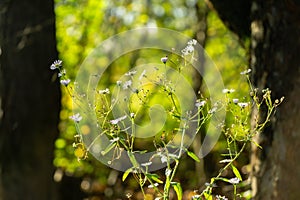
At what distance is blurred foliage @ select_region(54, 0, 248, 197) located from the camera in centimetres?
611

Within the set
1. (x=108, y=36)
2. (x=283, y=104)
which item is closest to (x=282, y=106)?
(x=283, y=104)

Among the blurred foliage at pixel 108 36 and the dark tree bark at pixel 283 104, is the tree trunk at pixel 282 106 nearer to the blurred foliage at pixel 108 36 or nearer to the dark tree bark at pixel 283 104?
the dark tree bark at pixel 283 104

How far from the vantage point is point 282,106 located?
327 cm

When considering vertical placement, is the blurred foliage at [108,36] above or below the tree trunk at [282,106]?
above

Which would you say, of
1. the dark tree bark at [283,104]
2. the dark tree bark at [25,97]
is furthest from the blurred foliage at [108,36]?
the dark tree bark at [283,104]

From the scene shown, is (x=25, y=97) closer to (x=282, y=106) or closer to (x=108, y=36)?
(x=282, y=106)

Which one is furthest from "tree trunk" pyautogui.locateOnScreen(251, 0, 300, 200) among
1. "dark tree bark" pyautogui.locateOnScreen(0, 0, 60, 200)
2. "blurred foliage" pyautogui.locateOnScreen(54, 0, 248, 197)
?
"blurred foliage" pyautogui.locateOnScreen(54, 0, 248, 197)

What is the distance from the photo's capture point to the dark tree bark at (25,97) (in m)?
3.79

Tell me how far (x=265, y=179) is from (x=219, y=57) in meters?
3.35

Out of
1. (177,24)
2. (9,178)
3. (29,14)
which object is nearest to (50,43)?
(29,14)

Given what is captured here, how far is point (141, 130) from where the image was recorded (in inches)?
233

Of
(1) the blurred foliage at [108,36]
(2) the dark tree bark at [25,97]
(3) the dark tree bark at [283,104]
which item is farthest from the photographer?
(1) the blurred foliage at [108,36]

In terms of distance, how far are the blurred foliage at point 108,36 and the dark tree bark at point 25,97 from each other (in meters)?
1.99

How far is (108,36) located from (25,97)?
2.52 meters
